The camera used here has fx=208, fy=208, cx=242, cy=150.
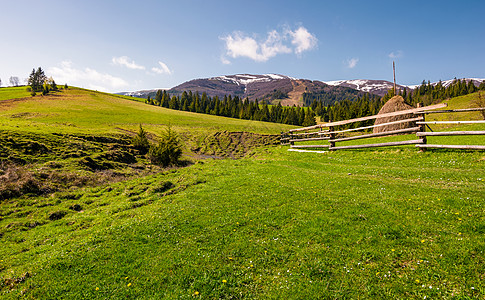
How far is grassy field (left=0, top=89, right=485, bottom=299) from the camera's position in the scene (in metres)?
5.40

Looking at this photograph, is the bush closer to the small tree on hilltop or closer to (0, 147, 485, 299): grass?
(0, 147, 485, 299): grass

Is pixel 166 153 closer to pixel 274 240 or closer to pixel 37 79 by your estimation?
pixel 274 240

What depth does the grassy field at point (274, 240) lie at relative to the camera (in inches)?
213

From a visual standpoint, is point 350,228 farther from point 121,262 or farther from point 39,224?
point 39,224

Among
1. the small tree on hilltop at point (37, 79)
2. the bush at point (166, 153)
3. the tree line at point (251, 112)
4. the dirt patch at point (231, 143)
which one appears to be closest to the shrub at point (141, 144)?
the bush at point (166, 153)

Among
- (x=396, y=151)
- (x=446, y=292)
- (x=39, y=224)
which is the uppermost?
(x=396, y=151)

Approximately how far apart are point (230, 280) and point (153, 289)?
217 cm

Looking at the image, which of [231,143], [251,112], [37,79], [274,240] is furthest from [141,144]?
[37,79]

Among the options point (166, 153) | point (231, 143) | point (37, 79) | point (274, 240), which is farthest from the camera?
point (37, 79)

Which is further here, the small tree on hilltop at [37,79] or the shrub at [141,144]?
the small tree on hilltop at [37,79]

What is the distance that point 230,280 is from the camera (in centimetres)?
592

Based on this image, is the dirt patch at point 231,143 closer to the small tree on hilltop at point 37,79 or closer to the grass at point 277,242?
the grass at point 277,242

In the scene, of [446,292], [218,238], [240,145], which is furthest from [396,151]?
[240,145]

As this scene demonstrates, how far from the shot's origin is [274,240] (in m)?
7.45
